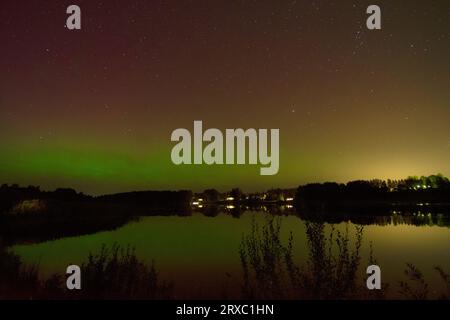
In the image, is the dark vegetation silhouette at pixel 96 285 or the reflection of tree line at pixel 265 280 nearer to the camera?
the reflection of tree line at pixel 265 280

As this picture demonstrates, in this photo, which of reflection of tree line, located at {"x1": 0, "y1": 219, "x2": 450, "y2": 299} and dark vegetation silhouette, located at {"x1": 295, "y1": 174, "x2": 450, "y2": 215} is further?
dark vegetation silhouette, located at {"x1": 295, "y1": 174, "x2": 450, "y2": 215}

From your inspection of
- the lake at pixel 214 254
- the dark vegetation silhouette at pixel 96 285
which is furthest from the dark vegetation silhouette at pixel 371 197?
the dark vegetation silhouette at pixel 96 285

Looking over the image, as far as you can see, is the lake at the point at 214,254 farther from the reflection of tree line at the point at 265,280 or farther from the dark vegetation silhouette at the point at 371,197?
the dark vegetation silhouette at the point at 371,197

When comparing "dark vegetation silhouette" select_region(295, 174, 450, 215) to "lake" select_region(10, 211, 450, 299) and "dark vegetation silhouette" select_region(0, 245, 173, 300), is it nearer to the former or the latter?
"lake" select_region(10, 211, 450, 299)

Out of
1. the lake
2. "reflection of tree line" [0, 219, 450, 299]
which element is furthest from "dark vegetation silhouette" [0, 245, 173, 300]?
the lake

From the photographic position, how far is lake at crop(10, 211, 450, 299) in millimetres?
16547

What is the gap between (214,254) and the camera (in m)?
24.3

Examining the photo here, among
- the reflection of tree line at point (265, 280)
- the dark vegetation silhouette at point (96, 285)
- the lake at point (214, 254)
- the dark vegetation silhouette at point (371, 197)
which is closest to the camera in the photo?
the reflection of tree line at point (265, 280)

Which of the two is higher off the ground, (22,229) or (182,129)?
(182,129)

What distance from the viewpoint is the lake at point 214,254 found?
16.5 m

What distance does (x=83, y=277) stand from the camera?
12914 millimetres
